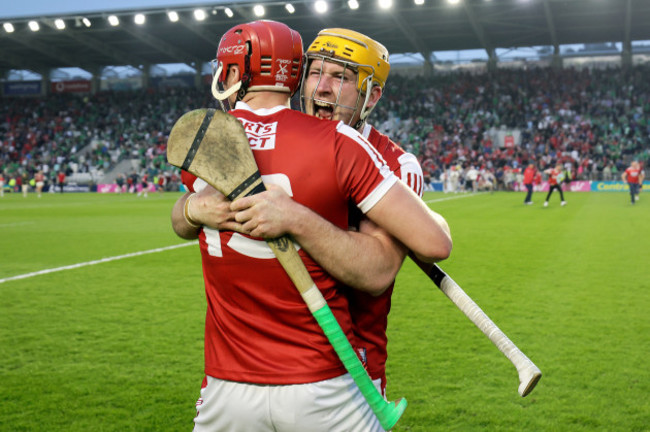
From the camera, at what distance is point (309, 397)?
181 cm

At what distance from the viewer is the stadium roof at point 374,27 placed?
1438 inches

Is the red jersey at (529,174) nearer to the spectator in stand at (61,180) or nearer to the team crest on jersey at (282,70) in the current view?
the team crest on jersey at (282,70)

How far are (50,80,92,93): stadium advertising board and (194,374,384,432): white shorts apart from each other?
184ft

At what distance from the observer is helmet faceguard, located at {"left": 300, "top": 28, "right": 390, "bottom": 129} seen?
7.70 ft

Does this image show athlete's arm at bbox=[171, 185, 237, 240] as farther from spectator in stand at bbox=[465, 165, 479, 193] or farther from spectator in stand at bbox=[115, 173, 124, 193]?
spectator in stand at bbox=[115, 173, 124, 193]

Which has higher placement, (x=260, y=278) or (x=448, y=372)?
(x=260, y=278)

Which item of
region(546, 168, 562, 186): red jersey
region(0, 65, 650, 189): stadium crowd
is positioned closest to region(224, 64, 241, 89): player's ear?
region(546, 168, 562, 186): red jersey

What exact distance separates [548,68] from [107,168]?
31188mm

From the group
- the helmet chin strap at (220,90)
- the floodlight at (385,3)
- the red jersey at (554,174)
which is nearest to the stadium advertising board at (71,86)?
the floodlight at (385,3)

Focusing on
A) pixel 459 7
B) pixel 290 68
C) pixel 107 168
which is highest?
pixel 459 7

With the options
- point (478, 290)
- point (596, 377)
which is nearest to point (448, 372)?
point (596, 377)

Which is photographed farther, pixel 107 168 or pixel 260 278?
pixel 107 168

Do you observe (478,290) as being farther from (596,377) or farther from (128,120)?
(128,120)

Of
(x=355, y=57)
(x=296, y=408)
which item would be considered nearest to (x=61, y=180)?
(x=355, y=57)
